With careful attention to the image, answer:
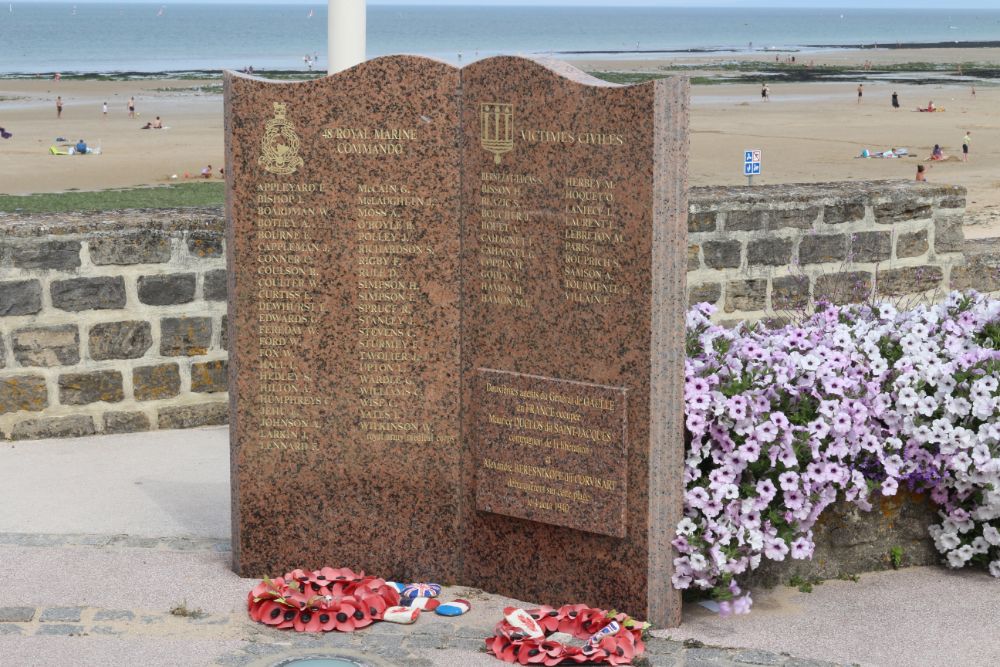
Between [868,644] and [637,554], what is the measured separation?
811 mm

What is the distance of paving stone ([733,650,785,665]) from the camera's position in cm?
462

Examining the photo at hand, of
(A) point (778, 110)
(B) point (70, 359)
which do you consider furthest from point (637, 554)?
(A) point (778, 110)

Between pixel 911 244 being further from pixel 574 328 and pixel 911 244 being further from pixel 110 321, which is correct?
pixel 110 321

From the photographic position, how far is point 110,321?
7160 mm

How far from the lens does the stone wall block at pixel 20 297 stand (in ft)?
22.9

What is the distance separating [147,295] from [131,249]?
0.25 meters

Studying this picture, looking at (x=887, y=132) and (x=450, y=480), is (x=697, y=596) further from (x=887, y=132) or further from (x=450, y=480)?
(x=887, y=132)

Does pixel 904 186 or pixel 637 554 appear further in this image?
pixel 904 186

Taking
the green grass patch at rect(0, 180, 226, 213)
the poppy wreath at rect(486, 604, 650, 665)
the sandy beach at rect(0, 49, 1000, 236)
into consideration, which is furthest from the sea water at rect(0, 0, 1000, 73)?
the poppy wreath at rect(486, 604, 650, 665)

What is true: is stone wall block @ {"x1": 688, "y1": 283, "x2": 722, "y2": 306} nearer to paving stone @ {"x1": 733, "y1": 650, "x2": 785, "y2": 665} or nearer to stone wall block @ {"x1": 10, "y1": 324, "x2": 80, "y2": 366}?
stone wall block @ {"x1": 10, "y1": 324, "x2": 80, "y2": 366}

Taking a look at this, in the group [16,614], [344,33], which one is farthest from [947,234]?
[16,614]

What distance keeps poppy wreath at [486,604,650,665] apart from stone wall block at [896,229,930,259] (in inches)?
168

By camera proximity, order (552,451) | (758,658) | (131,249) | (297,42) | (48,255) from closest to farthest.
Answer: (758,658), (552,451), (48,255), (131,249), (297,42)

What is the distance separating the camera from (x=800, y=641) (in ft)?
15.8
